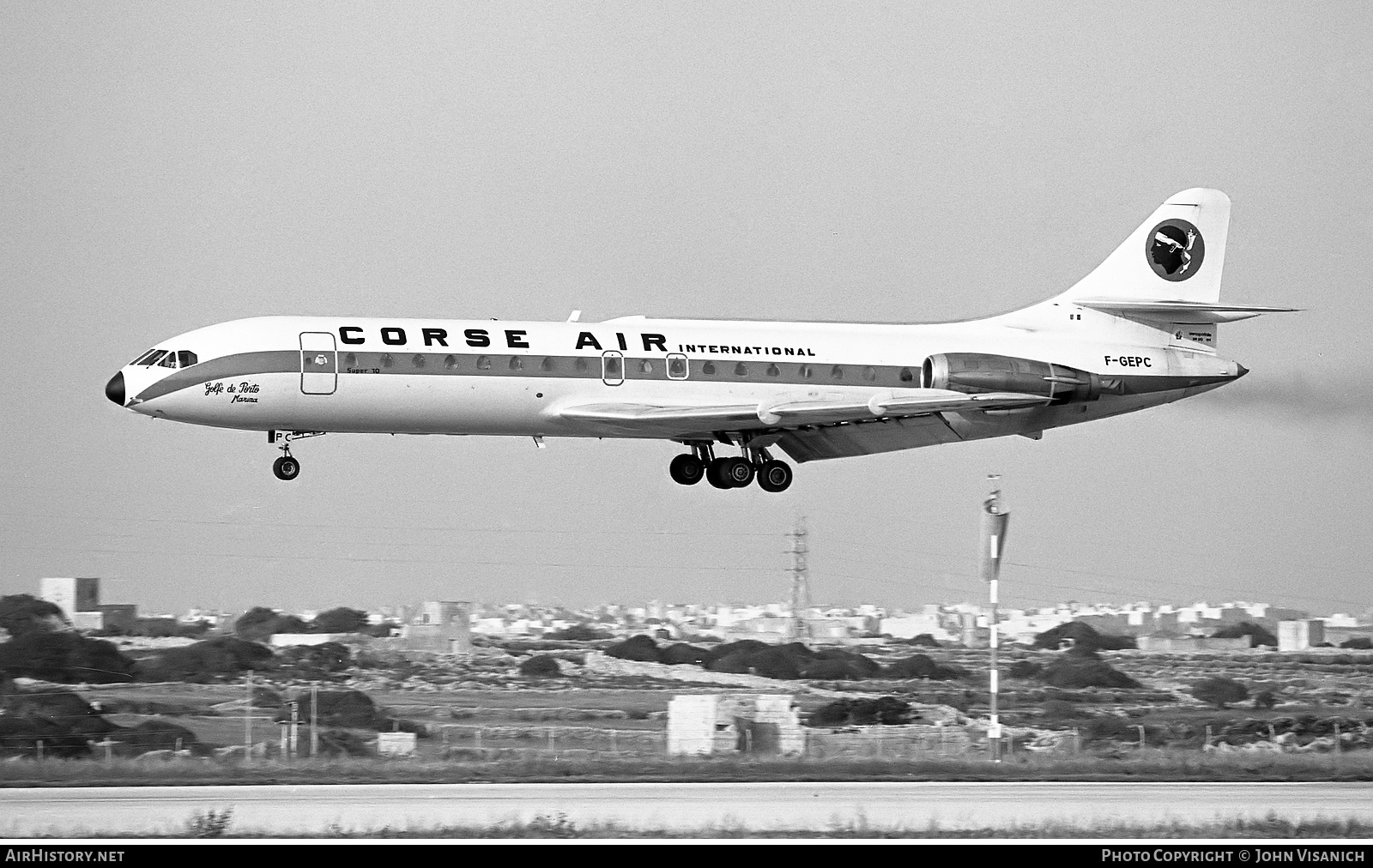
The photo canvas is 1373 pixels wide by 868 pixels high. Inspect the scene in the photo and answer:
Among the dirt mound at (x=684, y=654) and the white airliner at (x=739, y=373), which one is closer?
the white airliner at (x=739, y=373)

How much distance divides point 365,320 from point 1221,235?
897 inches

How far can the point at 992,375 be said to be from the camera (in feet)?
146

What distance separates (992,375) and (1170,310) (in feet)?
19.6

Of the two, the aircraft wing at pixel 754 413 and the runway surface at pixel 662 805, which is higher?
the aircraft wing at pixel 754 413

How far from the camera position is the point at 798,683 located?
4466cm

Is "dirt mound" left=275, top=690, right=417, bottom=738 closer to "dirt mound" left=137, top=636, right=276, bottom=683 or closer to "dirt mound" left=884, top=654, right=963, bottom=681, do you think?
"dirt mound" left=137, top=636, right=276, bottom=683

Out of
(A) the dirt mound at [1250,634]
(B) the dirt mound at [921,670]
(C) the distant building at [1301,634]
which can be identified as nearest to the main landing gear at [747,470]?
(B) the dirt mound at [921,670]

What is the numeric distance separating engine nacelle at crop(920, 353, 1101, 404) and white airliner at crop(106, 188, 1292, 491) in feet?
0.14

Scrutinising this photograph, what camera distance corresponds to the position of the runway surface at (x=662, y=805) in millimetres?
28656

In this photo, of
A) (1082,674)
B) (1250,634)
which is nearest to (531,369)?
(1082,674)

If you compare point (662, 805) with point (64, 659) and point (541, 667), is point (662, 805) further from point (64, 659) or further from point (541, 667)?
point (64, 659)

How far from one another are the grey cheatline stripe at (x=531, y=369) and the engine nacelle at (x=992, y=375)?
3.21 feet

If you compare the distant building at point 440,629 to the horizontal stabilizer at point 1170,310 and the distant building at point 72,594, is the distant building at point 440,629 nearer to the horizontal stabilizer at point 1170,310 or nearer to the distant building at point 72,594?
the distant building at point 72,594
